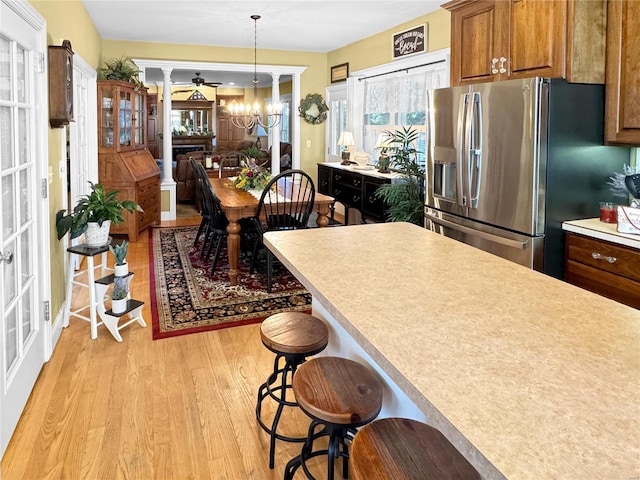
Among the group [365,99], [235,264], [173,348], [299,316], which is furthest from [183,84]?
Answer: [299,316]

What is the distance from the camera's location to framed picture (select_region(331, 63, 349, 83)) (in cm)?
741

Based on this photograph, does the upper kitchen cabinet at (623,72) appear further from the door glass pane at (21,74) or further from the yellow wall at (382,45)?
the door glass pane at (21,74)

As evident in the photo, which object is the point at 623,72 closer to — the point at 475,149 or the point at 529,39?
the point at 529,39

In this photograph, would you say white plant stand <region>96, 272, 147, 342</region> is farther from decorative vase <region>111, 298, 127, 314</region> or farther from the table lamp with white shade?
the table lamp with white shade

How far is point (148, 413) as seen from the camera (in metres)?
2.45

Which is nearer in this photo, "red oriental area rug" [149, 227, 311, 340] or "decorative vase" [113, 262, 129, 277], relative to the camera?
"decorative vase" [113, 262, 129, 277]

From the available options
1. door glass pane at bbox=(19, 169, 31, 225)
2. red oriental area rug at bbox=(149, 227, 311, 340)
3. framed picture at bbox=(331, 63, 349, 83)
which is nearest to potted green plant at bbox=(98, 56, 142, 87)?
red oriental area rug at bbox=(149, 227, 311, 340)

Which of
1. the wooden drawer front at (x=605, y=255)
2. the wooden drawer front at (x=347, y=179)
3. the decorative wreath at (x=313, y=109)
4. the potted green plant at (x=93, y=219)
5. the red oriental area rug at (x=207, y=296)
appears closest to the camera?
the wooden drawer front at (x=605, y=255)

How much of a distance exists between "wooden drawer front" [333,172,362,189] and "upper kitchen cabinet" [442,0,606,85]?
2634 mm

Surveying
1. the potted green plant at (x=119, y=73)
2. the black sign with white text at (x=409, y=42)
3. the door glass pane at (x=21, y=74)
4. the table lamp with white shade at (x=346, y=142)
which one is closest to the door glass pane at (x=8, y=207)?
the door glass pane at (x=21, y=74)

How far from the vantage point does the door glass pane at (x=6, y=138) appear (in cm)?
226

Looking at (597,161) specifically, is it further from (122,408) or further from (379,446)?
(122,408)

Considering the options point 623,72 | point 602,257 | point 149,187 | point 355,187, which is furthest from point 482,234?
point 149,187

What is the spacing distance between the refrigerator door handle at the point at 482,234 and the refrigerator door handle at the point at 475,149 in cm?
17
